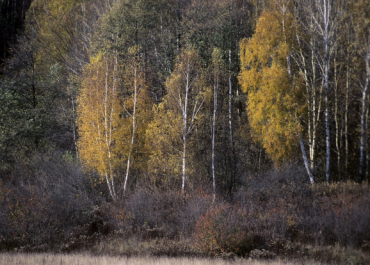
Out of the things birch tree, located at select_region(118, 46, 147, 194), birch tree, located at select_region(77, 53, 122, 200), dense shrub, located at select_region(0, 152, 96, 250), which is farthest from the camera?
birch tree, located at select_region(118, 46, 147, 194)

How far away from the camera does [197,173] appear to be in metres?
16.7

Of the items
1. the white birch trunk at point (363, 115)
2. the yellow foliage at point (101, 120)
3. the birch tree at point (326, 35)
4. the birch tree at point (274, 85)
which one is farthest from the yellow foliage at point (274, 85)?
the yellow foliage at point (101, 120)

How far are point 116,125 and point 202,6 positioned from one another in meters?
11.2

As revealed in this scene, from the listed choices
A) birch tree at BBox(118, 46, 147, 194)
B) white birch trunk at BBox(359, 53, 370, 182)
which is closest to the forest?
white birch trunk at BBox(359, 53, 370, 182)

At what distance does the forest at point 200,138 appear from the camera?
6.62 meters

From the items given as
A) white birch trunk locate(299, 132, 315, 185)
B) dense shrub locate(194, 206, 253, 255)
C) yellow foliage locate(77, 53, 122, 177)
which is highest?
yellow foliage locate(77, 53, 122, 177)

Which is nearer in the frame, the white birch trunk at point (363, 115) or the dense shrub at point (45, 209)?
the white birch trunk at point (363, 115)

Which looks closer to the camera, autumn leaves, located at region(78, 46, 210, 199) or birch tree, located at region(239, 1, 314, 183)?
birch tree, located at region(239, 1, 314, 183)

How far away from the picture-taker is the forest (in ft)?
21.7

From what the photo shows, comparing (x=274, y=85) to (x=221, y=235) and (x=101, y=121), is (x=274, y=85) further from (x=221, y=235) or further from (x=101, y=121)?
(x=101, y=121)

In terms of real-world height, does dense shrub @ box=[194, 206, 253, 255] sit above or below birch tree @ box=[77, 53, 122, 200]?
below

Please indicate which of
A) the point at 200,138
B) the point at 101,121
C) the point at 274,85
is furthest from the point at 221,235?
the point at 101,121

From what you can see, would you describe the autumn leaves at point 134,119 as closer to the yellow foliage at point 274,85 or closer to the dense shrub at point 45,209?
the dense shrub at point 45,209

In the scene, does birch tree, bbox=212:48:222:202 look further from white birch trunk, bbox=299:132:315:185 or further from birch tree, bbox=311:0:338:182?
birch tree, bbox=311:0:338:182
